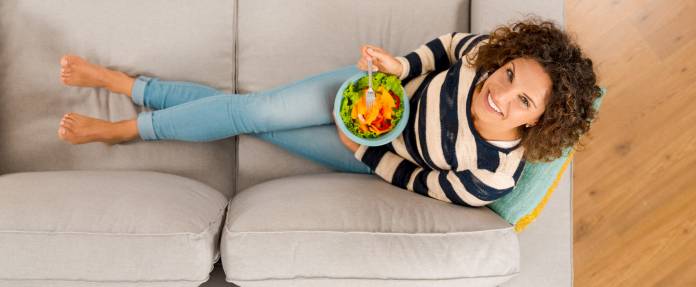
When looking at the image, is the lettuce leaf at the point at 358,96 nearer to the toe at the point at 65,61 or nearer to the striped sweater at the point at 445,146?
the striped sweater at the point at 445,146

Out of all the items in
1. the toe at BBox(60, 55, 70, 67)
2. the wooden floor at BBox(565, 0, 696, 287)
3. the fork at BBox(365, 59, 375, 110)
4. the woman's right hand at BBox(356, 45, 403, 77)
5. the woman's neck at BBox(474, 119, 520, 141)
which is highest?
the woman's right hand at BBox(356, 45, 403, 77)

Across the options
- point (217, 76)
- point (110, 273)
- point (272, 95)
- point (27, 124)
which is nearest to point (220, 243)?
point (110, 273)

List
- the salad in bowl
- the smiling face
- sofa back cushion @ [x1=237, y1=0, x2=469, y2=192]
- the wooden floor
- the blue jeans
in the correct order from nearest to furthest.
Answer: the smiling face → the salad in bowl → the blue jeans → sofa back cushion @ [x1=237, y1=0, x2=469, y2=192] → the wooden floor

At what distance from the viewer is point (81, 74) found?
4.30ft

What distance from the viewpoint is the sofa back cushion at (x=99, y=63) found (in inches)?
53.1

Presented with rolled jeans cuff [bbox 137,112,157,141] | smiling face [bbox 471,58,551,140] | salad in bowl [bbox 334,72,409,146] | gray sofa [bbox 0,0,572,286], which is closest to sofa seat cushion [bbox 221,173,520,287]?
gray sofa [bbox 0,0,572,286]

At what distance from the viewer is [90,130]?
4.24 feet

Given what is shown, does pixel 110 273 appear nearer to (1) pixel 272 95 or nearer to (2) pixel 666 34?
(1) pixel 272 95

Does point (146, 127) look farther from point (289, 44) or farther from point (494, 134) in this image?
point (494, 134)

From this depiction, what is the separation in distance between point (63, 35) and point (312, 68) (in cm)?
65

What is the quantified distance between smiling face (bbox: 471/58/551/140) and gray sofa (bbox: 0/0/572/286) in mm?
230

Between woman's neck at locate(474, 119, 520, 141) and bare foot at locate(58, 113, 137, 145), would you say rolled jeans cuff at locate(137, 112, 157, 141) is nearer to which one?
bare foot at locate(58, 113, 137, 145)

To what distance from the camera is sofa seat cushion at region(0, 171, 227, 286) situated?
1.04 meters

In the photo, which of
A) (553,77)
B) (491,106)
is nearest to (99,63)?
(491,106)
